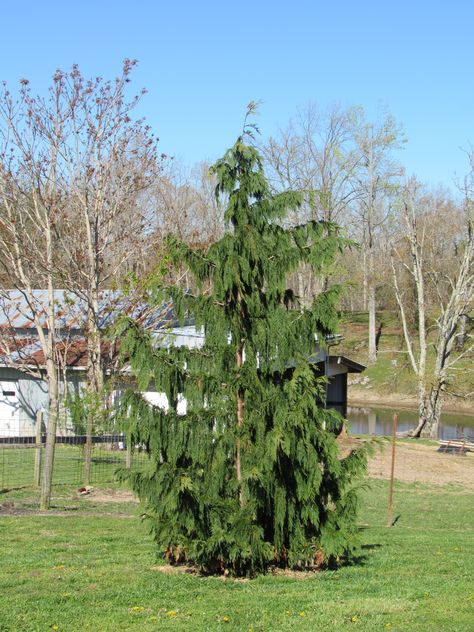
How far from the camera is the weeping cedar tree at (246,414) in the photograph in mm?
8680

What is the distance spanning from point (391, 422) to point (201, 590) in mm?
34655

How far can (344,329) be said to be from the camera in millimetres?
65125

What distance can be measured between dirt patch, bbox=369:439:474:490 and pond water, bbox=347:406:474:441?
8642mm

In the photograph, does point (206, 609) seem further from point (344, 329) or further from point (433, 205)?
point (344, 329)

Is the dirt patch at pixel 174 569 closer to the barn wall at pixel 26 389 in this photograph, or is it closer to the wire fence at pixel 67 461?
the wire fence at pixel 67 461

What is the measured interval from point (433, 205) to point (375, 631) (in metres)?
52.2

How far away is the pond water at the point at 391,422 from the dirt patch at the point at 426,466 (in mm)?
8642

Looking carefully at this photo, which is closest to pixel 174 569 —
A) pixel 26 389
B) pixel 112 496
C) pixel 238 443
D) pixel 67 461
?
pixel 238 443

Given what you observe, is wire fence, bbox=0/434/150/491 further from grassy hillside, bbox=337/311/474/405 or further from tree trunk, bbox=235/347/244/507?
grassy hillside, bbox=337/311/474/405

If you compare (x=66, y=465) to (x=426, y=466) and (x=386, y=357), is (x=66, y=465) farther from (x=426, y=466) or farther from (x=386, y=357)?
(x=386, y=357)

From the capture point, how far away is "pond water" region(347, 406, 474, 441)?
37375 mm

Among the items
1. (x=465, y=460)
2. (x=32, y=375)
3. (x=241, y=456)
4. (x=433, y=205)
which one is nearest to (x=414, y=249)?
(x=465, y=460)

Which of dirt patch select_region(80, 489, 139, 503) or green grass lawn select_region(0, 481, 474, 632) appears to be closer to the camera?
green grass lawn select_region(0, 481, 474, 632)

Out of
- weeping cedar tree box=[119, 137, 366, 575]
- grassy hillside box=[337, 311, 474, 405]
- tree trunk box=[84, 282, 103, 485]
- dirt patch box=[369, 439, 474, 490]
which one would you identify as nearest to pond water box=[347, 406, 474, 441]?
grassy hillside box=[337, 311, 474, 405]
